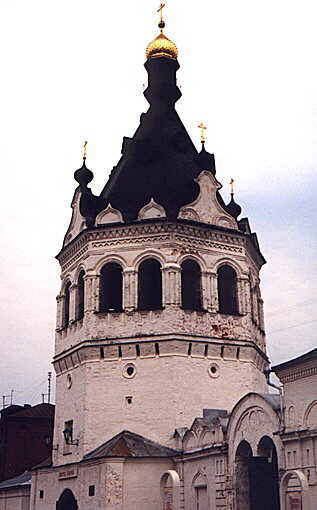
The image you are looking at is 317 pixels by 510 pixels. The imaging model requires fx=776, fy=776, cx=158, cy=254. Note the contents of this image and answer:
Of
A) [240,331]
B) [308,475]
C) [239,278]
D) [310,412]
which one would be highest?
[239,278]

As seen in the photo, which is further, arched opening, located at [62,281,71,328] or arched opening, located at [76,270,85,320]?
arched opening, located at [62,281,71,328]

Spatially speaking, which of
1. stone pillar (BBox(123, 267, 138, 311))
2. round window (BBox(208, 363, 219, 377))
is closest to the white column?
round window (BBox(208, 363, 219, 377))

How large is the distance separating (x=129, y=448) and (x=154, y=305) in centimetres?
416

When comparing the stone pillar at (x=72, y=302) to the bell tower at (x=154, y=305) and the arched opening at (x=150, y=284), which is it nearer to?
the bell tower at (x=154, y=305)

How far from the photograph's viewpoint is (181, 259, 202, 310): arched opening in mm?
22141

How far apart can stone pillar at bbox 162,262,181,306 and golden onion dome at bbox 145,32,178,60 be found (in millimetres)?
8493

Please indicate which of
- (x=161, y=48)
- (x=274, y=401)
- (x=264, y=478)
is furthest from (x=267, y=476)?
(x=161, y=48)

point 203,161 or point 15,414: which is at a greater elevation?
point 203,161

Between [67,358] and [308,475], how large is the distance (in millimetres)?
10276

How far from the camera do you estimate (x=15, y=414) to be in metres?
37.8

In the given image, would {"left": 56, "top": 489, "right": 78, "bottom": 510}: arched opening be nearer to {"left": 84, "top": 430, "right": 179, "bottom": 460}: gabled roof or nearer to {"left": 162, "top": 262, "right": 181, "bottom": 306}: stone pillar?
{"left": 84, "top": 430, "right": 179, "bottom": 460}: gabled roof

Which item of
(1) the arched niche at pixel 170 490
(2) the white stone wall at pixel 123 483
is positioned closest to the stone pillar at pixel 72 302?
(2) the white stone wall at pixel 123 483

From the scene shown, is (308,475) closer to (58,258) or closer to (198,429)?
(198,429)

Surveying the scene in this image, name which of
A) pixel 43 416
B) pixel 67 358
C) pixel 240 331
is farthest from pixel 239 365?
pixel 43 416
